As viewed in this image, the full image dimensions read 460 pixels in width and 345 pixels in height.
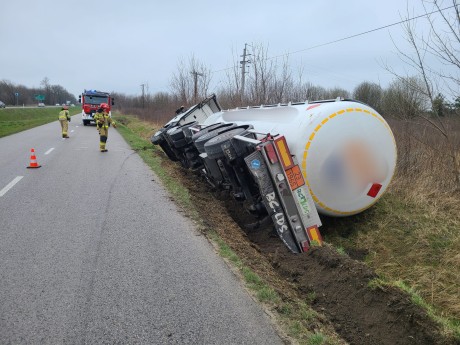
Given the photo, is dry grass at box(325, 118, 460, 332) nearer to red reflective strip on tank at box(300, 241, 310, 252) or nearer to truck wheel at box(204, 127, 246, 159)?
red reflective strip on tank at box(300, 241, 310, 252)

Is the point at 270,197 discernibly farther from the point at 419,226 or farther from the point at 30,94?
the point at 30,94

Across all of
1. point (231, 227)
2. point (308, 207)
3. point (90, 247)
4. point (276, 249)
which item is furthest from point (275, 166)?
point (90, 247)

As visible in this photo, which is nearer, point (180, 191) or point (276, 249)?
point (276, 249)

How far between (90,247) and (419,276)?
3.94m

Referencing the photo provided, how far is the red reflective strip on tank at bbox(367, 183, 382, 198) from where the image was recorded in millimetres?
5602

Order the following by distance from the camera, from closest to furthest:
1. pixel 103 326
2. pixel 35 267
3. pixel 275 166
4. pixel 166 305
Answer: pixel 103 326, pixel 166 305, pixel 35 267, pixel 275 166

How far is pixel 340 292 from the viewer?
381 centimetres

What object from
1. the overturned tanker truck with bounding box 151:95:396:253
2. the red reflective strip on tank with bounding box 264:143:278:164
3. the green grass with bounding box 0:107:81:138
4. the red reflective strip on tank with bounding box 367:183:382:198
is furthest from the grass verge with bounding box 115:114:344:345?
the green grass with bounding box 0:107:81:138

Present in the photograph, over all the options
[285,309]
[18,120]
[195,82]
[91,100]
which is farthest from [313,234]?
[18,120]

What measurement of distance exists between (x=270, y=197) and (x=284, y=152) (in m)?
0.60

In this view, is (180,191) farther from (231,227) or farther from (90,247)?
(90,247)

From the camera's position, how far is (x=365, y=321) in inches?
132

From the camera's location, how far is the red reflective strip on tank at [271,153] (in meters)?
4.79

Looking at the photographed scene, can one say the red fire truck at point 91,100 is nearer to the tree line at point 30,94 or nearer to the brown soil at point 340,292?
the brown soil at point 340,292
